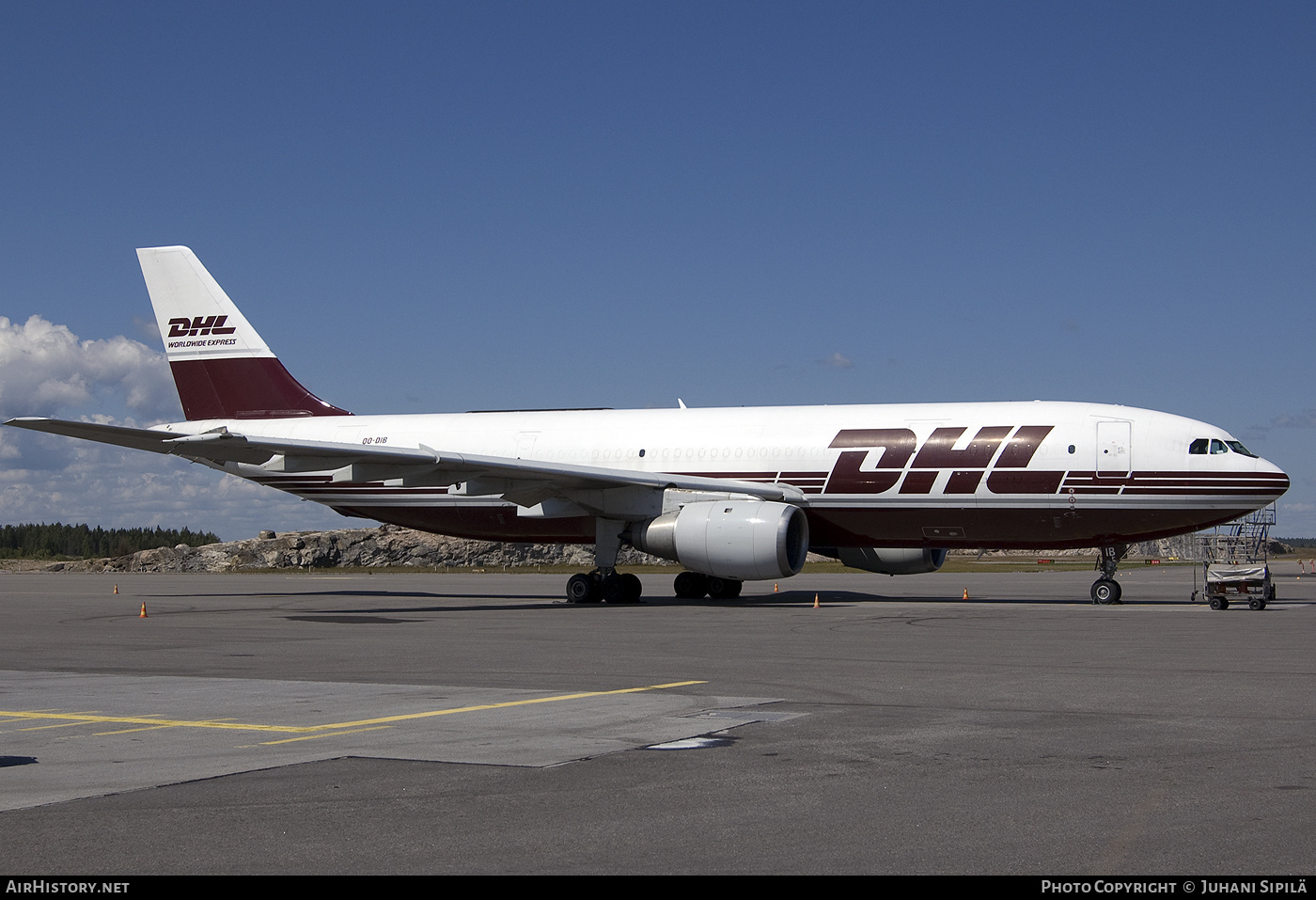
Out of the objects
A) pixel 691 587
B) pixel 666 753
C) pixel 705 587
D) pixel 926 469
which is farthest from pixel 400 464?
pixel 666 753

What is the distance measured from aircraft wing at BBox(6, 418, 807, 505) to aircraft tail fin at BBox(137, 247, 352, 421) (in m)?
5.72

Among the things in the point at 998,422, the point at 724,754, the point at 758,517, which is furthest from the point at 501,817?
the point at 998,422

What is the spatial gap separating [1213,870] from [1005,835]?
90 cm

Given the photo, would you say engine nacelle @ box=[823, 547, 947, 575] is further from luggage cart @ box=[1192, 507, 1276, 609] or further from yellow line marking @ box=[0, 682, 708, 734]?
yellow line marking @ box=[0, 682, 708, 734]

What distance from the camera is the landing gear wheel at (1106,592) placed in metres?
23.6

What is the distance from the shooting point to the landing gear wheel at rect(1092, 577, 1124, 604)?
2359 centimetres

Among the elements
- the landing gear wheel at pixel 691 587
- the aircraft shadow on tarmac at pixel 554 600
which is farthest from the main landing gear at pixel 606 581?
the landing gear wheel at pixel 691 587

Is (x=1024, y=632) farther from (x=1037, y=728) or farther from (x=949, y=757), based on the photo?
(x=949, y=757)

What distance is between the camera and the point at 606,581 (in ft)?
85.9

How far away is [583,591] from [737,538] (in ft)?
14.3

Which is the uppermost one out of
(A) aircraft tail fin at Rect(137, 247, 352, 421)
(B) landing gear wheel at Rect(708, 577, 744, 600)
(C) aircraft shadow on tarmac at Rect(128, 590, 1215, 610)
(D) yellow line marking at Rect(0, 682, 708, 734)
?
(A) aircraft tail fin at Rect(137, 247, 352, 421)

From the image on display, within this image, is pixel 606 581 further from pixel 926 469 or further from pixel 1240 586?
pixel 1240 586

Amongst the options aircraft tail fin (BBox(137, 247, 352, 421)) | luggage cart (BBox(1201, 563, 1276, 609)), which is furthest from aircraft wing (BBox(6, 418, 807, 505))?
luggage cart (BBox(1201, 563, 1276, 609))

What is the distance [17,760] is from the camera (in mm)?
7488
